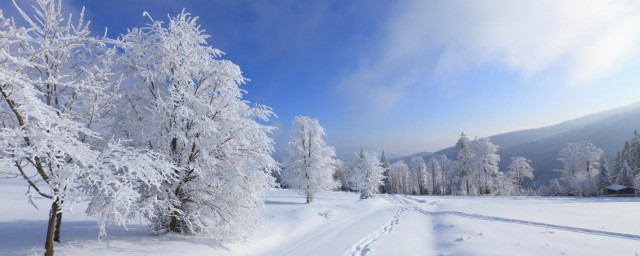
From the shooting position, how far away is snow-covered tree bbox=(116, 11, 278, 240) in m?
10.2

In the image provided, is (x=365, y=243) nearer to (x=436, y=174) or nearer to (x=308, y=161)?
(x=308, y=161)

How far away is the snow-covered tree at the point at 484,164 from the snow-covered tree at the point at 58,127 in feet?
206

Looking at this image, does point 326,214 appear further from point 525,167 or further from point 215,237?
point 525,167

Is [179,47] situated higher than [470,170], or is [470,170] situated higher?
[179,47]

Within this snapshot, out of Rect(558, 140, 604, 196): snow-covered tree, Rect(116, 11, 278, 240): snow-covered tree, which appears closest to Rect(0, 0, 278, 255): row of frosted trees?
Rect(116, 11, 278, 240): snow-covered tree

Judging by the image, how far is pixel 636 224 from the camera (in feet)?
51.3

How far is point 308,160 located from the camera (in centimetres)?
3394

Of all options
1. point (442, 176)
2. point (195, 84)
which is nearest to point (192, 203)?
point (195, 84)

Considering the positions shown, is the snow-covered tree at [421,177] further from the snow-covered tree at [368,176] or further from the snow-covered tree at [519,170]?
the snow-covered tree at [368,176]

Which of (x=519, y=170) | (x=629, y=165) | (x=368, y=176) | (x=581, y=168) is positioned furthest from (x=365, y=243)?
(x=519, y=170)

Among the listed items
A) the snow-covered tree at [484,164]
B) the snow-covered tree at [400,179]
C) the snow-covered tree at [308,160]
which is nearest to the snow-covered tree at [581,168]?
the snow-covered tree at [484,164]

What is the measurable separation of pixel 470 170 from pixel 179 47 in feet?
210

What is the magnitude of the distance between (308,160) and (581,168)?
5205 centimetres

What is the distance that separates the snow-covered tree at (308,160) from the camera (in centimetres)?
3328
